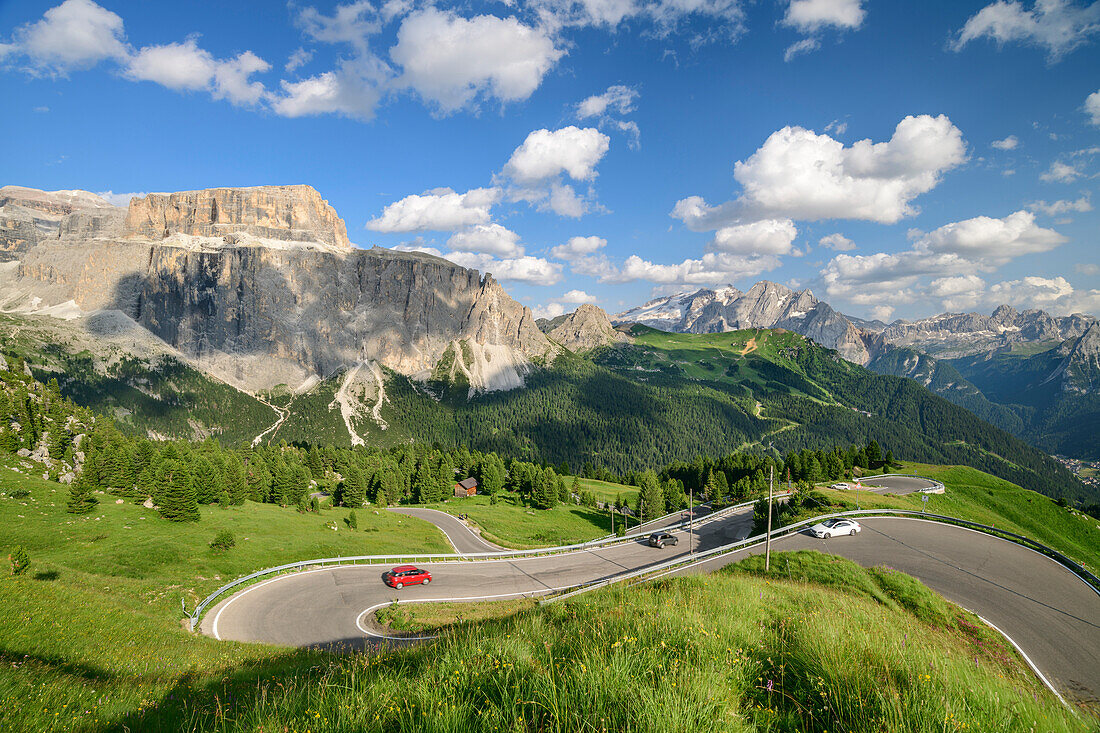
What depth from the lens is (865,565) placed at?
27.3 metres

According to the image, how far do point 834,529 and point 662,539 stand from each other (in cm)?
1728

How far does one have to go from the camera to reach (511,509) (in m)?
74.0

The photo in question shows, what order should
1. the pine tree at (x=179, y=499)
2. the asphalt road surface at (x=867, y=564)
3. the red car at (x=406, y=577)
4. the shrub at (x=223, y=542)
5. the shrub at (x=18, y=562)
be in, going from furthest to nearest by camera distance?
the pine tree at (x=179, y=499)
the shrub at (x=223, y=542)
the red car at (x=406, y=577)
the asphalt road surface at (x=867, y=564)
the shrub at (x=18, y=562)

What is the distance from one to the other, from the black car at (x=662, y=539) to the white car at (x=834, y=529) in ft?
48.1

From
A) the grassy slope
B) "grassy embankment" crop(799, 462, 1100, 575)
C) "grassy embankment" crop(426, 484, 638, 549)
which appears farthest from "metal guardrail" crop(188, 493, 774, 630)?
the grassy slope

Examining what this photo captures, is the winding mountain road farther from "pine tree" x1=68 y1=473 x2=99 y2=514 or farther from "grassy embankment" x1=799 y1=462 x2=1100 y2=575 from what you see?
"pine tree" x1=68 y1=473 x2=99 y2=514

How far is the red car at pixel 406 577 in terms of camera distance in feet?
99.6

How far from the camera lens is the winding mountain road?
18.8m

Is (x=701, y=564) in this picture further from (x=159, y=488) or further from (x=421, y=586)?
(x=159, y=488)

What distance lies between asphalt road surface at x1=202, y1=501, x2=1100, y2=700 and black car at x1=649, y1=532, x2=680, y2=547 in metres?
3.49

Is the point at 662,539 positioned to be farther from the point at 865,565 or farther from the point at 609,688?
the point at 609,688

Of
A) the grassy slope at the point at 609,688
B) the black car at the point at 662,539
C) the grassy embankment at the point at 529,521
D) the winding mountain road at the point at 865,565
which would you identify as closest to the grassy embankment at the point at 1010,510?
the winding mountain road at the point at 865,565

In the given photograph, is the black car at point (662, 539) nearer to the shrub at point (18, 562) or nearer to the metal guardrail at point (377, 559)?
the metal guardrail at point (377, 559)

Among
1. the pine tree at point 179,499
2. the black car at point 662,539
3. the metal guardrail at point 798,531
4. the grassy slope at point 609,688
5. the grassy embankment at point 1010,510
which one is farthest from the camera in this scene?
the black car at point 662,539
